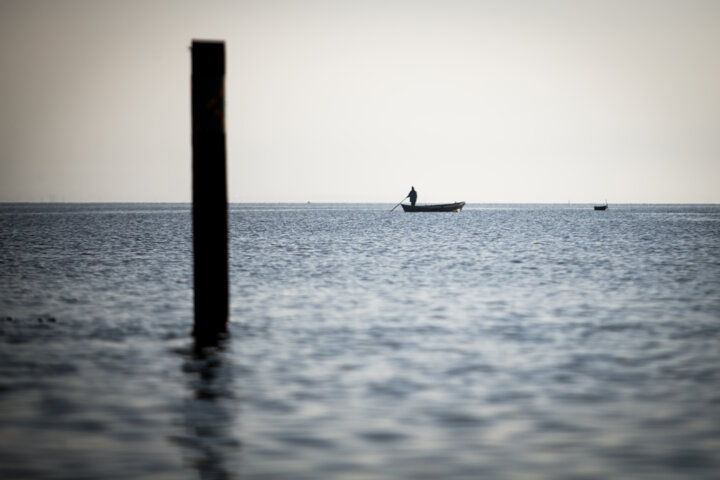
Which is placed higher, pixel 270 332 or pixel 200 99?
pixel 200 99

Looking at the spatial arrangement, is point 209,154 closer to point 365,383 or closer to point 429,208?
point 365,383

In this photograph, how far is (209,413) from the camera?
29.7 feet

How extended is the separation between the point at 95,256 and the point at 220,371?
83.5ft

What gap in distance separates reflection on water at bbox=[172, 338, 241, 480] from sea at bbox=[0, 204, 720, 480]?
0.11 feet

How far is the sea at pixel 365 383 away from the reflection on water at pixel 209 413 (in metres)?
0.03

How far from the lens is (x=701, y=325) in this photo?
15.5 metres

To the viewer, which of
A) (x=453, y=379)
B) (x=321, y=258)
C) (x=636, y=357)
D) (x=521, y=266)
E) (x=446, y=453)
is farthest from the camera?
(x=321, y=258)

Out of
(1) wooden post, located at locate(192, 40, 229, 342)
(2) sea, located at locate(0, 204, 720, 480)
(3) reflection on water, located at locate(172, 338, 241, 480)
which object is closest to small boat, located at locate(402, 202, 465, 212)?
(2) sea, located at locate(0, 204, 720, 480)

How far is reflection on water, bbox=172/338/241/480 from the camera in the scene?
7312 mm

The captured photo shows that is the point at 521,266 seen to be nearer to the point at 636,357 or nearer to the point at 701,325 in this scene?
the point at 701,325

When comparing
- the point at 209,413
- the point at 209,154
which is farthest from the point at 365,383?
the point at 209,154

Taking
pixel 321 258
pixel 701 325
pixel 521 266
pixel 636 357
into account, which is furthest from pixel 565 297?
pixel 321 258

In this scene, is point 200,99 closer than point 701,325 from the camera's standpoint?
Yes

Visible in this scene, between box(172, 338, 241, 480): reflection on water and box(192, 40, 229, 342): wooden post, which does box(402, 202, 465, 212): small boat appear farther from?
box(172, 338, 241, 480): reflection on water
